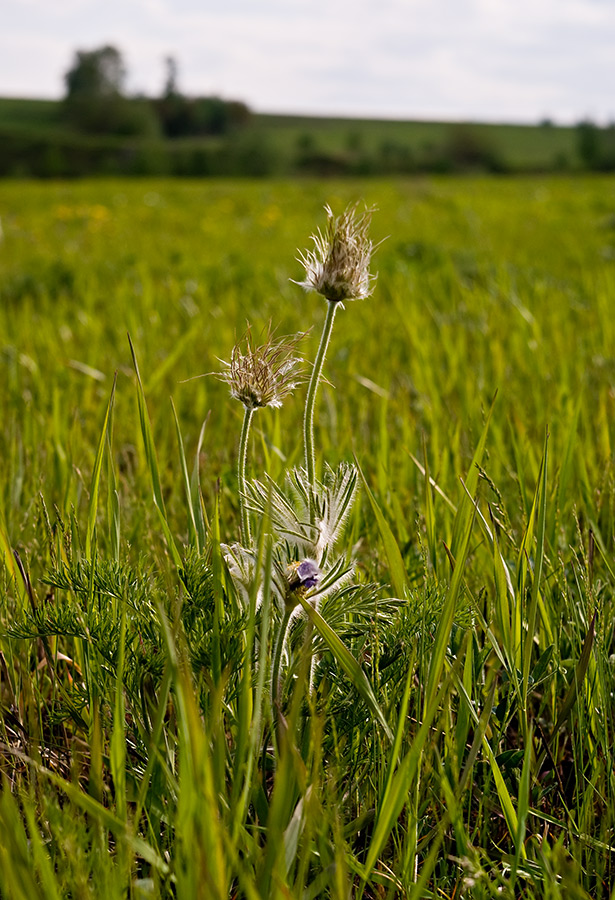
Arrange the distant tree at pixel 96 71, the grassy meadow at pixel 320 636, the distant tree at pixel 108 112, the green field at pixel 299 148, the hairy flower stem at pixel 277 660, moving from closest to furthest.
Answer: the grassy meadow at pixel 320 636
the hairy flower stem at pixel 277 660
the green field at pixel 299 148
the distant tree at pixel 108 112
the distant tree at pixel 96 71

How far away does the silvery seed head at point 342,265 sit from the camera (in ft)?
3.23

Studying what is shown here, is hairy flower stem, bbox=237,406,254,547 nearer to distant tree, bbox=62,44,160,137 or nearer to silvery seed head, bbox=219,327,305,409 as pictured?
silvery seed head, bbox=219,327,305,409

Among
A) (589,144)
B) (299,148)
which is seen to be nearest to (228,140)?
(299,148)

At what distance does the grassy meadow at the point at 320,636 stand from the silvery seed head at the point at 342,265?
0.08m

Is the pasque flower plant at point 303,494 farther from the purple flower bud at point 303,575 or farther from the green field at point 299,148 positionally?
the green field at point 299,148

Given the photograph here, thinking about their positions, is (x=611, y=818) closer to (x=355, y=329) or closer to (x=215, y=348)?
(x=215, y=348)

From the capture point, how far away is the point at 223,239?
794 cm

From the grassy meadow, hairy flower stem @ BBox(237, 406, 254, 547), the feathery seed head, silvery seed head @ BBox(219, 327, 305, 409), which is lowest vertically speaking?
the grassy meadow

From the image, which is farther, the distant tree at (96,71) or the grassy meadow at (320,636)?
the distant tree at (96,71)

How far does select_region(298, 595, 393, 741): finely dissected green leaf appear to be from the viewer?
0.92m

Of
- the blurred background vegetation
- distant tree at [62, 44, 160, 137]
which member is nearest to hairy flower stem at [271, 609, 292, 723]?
the blurred background vegetation

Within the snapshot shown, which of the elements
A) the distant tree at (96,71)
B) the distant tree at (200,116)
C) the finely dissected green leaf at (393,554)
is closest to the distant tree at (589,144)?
the distant tree at (200,116)

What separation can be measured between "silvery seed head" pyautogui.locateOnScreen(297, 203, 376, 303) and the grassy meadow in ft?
0.26

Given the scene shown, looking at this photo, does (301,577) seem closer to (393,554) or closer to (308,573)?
(308,573)
